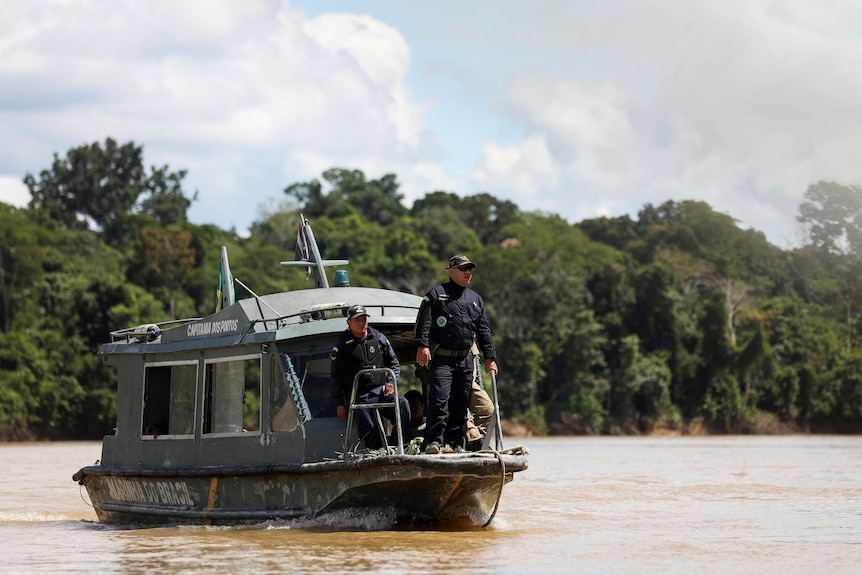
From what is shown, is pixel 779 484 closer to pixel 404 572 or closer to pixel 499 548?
pixel 499 548

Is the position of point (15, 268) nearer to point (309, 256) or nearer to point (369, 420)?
point (309, 256)

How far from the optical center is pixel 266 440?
1219cm

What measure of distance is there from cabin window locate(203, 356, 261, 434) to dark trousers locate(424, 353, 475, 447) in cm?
194

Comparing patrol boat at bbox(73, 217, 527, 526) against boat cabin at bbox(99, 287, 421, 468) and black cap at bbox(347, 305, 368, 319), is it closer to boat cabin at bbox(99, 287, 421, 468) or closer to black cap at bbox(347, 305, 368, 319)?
boat cabin at bbox(99, 287, 421, 468)

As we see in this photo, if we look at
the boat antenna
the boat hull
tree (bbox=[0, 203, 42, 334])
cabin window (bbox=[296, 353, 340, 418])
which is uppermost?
tree (bbox=[0, 203, 42, 334])

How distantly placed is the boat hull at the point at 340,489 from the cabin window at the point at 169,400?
50 cm

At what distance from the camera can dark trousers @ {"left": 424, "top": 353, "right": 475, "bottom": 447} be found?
1150 cm

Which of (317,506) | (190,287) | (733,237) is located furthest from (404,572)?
(733,237)

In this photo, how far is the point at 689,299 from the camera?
199 feet

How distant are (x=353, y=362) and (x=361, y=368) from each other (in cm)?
9

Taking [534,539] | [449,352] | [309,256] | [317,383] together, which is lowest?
[534,539]

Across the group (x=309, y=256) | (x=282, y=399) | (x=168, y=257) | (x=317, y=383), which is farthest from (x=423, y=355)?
(x=168, y=257)

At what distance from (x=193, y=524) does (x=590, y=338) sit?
44.0 meters

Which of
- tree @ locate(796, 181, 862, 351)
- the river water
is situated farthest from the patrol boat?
tree @ locate(796, 181, 862, 351)
